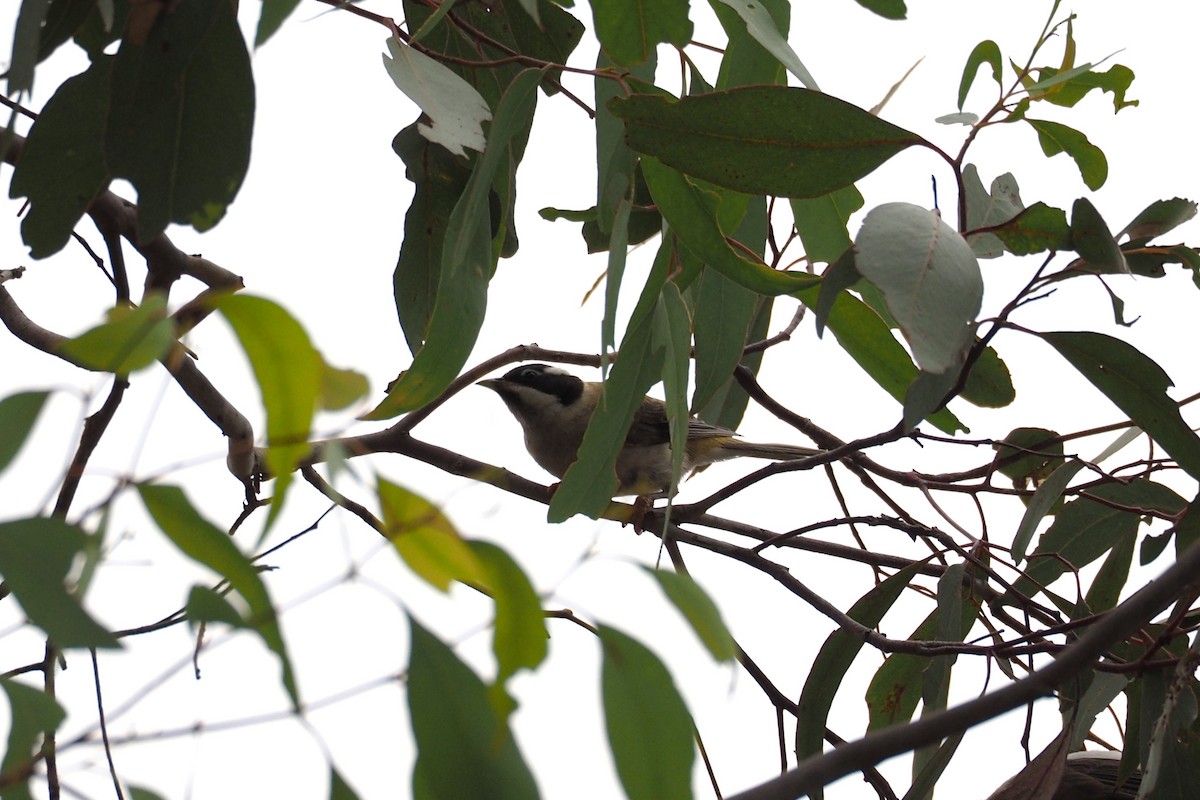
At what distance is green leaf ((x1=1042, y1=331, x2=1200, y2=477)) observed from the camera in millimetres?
2186

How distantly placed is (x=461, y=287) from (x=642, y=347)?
0.35 meters

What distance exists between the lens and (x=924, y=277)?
166cm

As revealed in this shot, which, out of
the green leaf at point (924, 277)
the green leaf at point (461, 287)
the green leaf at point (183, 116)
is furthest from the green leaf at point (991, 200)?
the green leaf at point (183, 116)

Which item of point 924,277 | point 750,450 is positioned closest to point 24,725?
point 924,277

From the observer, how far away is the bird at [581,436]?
475cm

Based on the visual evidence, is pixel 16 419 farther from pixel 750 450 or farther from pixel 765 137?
pixel 750 450

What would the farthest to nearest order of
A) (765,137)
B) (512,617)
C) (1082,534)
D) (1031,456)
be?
(1031,456)
(1082,534)
(765,137)
(512,617)

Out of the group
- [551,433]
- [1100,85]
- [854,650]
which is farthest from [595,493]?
[551,433]

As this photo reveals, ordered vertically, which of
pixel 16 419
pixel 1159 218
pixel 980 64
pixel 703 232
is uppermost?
pixel 980 64

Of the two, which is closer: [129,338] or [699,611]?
[129,338]

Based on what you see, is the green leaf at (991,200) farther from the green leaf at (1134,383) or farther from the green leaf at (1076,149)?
the green leaf at (1134,383)

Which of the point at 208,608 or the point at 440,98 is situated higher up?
the point at 440,98

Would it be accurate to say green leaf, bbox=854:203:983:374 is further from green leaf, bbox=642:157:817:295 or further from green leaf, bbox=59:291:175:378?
green leaf, bbox=59:291:175:378

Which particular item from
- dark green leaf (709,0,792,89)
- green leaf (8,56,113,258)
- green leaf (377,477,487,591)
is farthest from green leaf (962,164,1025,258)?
green leaf (377,477,487,591)
